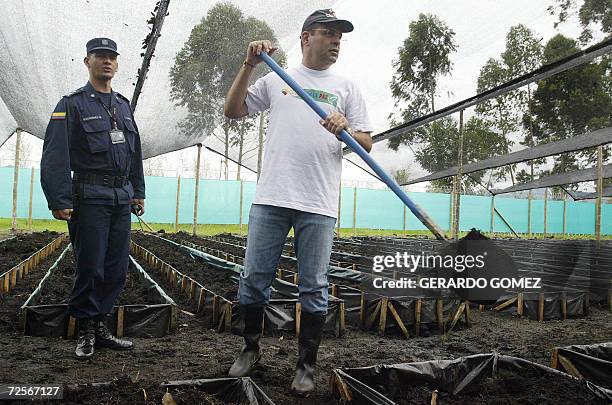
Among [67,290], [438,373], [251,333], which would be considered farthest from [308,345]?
[67,290]

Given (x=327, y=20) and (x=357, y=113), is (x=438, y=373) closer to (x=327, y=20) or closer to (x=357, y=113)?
(x=357, y=113)

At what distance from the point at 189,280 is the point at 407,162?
7070 mm

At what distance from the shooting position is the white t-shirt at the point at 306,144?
190 centimetres

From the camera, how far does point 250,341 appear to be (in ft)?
6.58

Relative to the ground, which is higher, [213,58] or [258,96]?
[213,58]

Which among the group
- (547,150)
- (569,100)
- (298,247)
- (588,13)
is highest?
(588,13)

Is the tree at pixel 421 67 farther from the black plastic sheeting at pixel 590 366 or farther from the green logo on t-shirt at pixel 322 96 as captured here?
the black plastic sheeting at pixel 590 366

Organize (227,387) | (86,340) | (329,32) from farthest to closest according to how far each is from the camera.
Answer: (86,340) → (329,32) → (227,387)

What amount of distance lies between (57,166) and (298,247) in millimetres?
1144

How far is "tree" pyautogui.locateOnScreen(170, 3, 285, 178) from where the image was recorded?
5.94 m

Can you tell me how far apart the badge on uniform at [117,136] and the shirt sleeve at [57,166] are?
0.70 feet

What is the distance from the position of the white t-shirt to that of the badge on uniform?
88 cm

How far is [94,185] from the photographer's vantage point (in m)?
2.37

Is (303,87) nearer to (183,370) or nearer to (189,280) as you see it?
(183,370)
